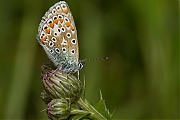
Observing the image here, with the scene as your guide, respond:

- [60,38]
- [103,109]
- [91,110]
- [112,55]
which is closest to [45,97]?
[91,110]

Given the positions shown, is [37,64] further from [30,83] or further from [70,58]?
[70,58]

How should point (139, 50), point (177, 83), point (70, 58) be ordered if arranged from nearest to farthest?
point (70, 58), point (177, 83), point (139, 50)

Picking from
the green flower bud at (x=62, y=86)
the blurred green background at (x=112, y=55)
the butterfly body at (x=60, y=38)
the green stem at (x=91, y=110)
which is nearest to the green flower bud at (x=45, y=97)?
the green flower bud at (x=62, y=86)

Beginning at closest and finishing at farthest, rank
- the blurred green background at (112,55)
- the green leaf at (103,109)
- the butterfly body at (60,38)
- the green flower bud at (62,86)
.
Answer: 1. the green leaf at (103,109)
2. the green flower bud at (62,86)
3. the butterfly body at (60,38)
4. the blurred green background at (112,55)

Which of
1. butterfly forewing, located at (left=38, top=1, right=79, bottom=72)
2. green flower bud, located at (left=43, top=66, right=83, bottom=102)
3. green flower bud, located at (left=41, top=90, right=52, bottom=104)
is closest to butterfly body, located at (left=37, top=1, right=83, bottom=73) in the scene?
butterfly forewing, located at (left=38, top=1, right=79, bottom=72)

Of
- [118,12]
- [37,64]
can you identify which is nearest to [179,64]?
[118,12]

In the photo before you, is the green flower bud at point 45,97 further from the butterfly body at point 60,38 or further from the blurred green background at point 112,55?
the blurred green background at point 112,55
